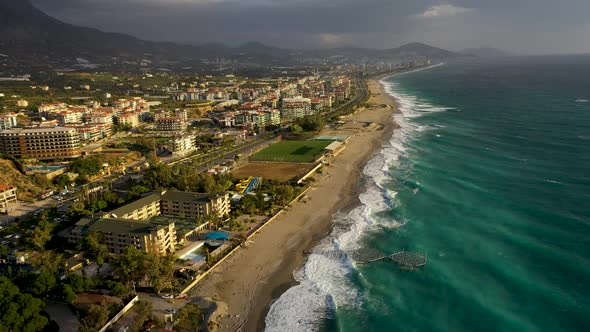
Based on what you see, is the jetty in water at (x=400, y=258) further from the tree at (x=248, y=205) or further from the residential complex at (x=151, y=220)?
the residential complex at (x=151, y=220)

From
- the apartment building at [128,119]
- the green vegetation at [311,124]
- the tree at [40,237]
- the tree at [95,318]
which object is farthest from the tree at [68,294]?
the apartment building at [128,119]

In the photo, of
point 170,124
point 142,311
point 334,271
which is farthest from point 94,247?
point 170,124

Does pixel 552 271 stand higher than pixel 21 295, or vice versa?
pixel 21 295

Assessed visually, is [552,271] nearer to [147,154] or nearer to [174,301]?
[174,301]

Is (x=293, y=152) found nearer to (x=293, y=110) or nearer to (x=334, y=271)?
(x=293, y=110)

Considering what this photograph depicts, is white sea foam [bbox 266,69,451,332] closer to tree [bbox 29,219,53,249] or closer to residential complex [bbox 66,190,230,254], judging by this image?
residential complex [bbox 66,190,230,254]

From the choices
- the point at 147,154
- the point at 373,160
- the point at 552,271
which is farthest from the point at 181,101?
the point at 552,271

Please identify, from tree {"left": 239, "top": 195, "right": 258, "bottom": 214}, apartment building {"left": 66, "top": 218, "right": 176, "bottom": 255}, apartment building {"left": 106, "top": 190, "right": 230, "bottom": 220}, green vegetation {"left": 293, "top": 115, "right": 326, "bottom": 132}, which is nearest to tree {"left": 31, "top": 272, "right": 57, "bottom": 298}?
apartment building {"left": 66, "top": 218, "right": 176, "bottom": 255}

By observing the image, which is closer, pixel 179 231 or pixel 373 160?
pixel 179 231
